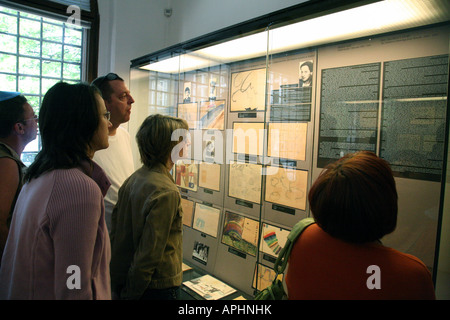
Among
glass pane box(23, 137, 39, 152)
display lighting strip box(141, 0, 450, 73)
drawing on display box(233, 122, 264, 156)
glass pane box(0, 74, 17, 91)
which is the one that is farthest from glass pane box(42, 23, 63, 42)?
drawing on display box(233, 122, 264, 156)

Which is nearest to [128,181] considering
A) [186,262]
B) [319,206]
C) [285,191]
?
[285,191]

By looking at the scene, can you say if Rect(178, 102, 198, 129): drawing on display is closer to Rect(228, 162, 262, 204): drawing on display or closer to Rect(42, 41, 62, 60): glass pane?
Rect(228, 162, 262, 204): drawing on display

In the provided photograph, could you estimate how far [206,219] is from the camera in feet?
8.80

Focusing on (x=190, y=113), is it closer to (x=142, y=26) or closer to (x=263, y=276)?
(x=263, y=276)

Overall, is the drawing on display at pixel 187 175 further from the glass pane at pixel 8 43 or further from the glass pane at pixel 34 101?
the glass pane at pixel 8 43

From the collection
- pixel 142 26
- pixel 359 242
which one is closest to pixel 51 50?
pixel 142 26

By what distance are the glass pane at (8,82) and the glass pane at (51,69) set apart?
1.04 ft

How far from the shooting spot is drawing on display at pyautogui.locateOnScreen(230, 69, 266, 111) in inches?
88.3

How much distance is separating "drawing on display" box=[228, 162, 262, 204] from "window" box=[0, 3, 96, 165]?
2.37 meters

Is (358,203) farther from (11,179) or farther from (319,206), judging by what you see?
(11,179)

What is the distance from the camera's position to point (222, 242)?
2543mm

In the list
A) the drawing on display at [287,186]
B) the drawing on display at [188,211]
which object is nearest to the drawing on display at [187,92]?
the drawing on display at [188,211]

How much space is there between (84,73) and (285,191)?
2.95 meters

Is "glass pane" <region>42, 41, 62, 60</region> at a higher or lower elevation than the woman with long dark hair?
higher
